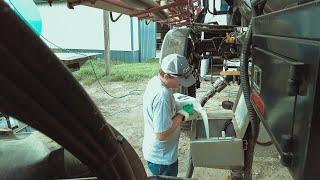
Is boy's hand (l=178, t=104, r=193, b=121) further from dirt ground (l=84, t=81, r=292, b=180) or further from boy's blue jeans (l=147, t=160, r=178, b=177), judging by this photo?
dirt ground (l=84, t=81, r=292, b=180)

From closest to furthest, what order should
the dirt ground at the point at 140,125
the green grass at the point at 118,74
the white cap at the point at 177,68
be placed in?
1. the white cap at the point at 177,68
2. the dirt ground at the point at 140,125
3. the green grass at the point at 118,74

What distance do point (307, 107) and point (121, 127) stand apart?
4522mm

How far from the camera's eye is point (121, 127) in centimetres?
528

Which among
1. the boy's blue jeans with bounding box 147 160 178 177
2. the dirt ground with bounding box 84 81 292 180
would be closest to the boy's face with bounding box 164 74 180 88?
the boy's blue jeans with bounding box 147 160 178 177

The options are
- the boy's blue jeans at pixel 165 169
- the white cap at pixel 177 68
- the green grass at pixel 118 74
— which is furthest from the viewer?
the green grass at pixel 118 74

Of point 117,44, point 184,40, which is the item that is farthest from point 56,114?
point 117,44

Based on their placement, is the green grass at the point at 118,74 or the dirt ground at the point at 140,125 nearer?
the dirt ground at the point at 140,125

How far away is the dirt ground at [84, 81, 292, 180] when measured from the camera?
3637mm

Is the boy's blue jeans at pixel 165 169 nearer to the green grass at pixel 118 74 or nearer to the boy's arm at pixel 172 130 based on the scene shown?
the boy's arm at pixel 172 130

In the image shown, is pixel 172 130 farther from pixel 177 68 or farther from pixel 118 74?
pixel 118 74

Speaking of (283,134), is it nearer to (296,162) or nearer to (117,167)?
(296,162)

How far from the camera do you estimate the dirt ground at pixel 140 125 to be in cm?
364

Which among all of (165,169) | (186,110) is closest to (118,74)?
(186,110)

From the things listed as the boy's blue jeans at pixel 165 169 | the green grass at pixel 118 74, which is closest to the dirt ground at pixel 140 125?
the green grass at pixel 118 74
